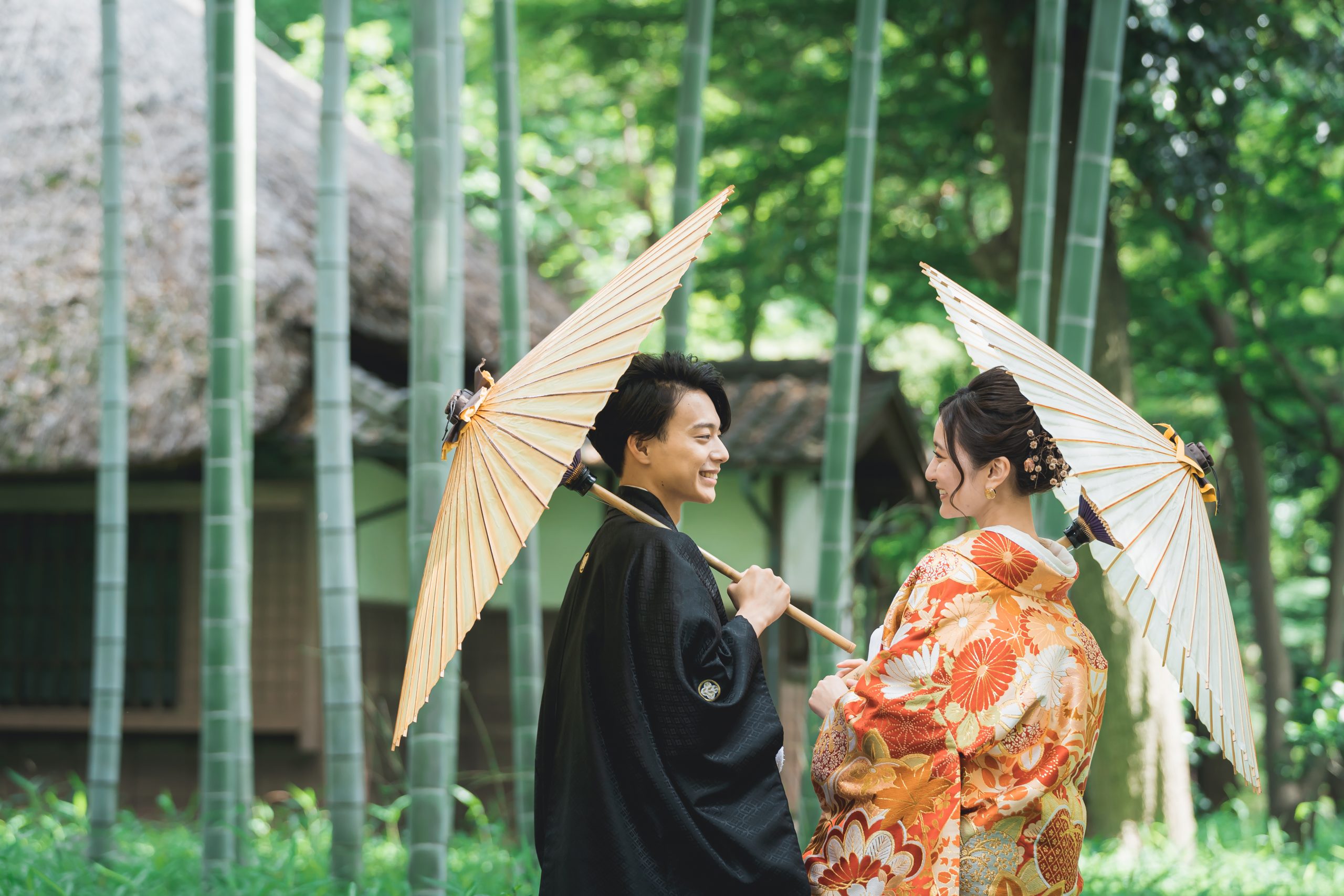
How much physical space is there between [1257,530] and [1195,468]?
10.0 metres

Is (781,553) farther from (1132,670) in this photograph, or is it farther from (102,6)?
(102,6)

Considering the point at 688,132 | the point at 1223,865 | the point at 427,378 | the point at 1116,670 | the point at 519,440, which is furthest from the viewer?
the point at 1116,670

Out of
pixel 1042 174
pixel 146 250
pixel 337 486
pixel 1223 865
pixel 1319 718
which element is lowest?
pixel 1223 865

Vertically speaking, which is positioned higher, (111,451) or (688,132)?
(688,132)

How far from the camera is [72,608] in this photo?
838 centimetres

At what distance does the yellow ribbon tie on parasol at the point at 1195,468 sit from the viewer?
7.62ft

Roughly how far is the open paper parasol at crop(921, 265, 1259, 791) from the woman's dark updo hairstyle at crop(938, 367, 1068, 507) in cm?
6

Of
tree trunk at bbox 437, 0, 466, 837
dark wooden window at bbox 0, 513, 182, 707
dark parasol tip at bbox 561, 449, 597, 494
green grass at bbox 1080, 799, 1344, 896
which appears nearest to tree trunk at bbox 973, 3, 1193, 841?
green grass at bbox 1080, 799, 1344, 896

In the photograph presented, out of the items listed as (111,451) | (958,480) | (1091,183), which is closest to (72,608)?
(111,451)

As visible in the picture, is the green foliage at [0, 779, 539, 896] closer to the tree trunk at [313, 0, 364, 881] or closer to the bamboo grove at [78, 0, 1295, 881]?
the bamboo grove at [78, 0, 1295, 881]

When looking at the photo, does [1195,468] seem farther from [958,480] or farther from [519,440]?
[519,440]

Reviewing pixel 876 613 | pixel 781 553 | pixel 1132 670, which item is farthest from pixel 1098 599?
pixel 876 613

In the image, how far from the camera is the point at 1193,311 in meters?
10.4

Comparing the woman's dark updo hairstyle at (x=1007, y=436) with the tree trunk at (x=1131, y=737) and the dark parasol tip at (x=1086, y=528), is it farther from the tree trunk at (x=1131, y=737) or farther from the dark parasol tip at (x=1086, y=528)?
the tree trunk at (x=1131, y=737)
